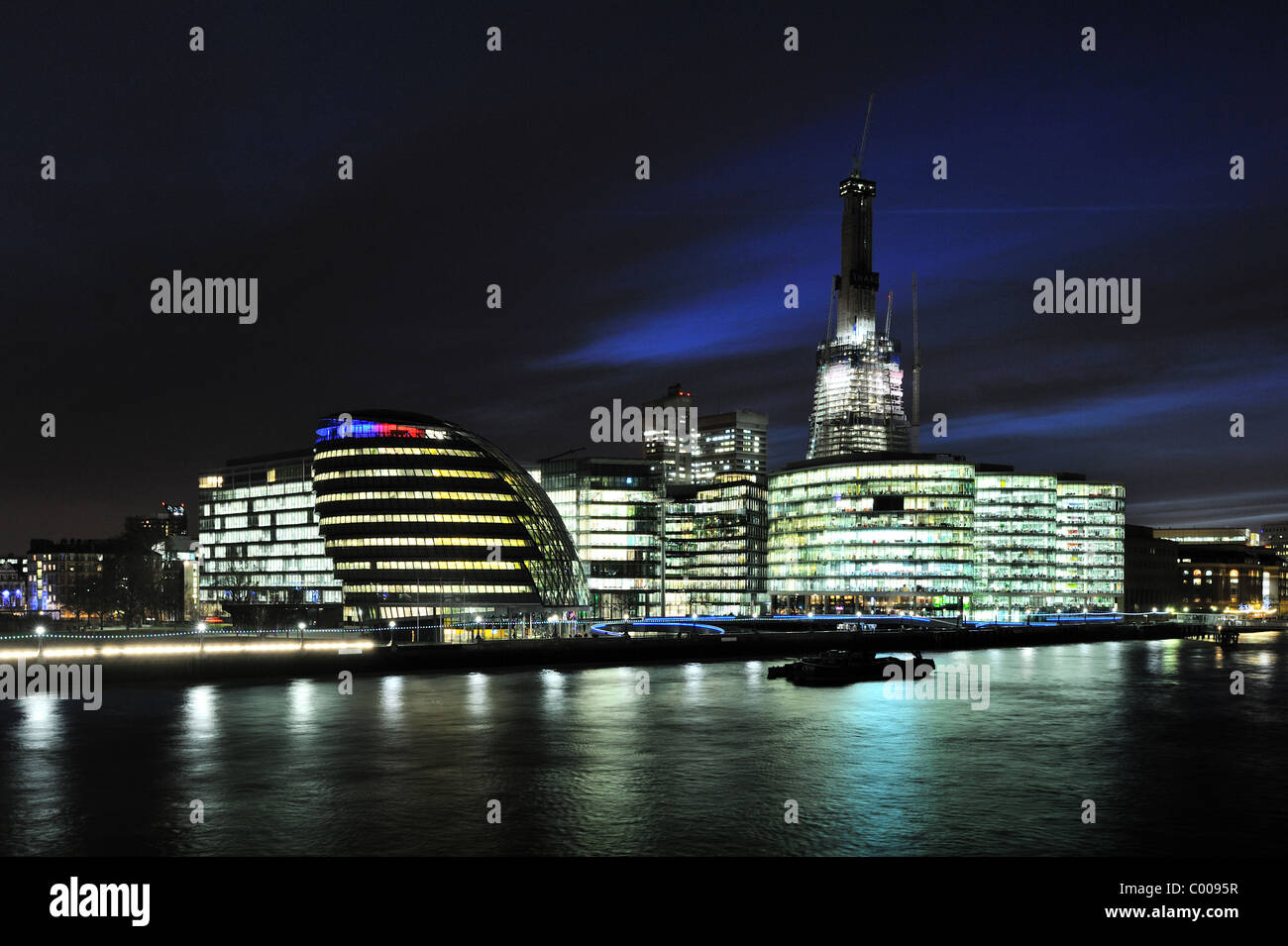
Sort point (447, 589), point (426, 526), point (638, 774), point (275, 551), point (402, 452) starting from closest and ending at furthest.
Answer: point (638, 774)
point (426, 526)
point (447, 589)
point (402, 452)
point (275, 551)

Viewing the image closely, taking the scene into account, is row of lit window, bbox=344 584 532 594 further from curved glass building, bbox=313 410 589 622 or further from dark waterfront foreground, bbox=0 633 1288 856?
dark waterfront foreground, bbox=0 633 1288 856

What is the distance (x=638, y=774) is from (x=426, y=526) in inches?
4440

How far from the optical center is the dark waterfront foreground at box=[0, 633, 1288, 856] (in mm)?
33438

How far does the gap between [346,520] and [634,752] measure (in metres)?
115

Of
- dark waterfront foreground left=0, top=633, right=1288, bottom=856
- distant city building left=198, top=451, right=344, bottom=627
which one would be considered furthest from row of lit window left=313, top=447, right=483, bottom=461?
dark waterfront foreground left=0, top=633, right=1288, bottom=856

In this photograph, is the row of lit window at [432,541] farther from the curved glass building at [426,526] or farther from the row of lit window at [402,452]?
the row of lit window at [402,452]

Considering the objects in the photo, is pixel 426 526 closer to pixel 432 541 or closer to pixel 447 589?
pixel 432 541

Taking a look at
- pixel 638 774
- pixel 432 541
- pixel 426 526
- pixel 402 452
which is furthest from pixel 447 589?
pixel 638 774

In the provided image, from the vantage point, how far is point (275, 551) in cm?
18575

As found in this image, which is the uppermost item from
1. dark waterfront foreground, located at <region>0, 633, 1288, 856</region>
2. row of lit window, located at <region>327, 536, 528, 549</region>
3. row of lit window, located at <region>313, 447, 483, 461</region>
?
row of lit window, located at <region>313, 447, 483, 461</region>

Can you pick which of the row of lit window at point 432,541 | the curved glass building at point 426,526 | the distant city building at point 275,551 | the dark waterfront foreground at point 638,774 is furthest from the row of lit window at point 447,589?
Answer: the dark waterfront foreground at point 638,774

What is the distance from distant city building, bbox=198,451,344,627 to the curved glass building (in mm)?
8519
